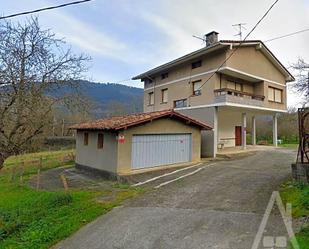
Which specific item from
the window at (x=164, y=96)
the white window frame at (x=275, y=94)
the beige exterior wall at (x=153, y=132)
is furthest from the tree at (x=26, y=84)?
the white window frame at (x=275, y=94)

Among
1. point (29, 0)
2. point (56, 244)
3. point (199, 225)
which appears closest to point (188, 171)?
point (199, 225)

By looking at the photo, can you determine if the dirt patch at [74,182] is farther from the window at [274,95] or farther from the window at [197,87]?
the window at [274,95]

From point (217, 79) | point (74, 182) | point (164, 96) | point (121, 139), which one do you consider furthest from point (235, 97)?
point (74, 182)

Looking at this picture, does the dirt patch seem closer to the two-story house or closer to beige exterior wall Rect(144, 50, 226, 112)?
the two-story house

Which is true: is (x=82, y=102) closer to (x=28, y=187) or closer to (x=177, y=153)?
(x=28, y=187)

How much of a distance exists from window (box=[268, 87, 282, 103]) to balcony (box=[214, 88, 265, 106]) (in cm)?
253

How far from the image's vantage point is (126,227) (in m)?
7.08

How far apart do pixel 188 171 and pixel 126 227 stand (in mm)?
7877

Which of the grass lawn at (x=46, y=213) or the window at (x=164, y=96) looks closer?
the grass lawn at (x=46, y=213)

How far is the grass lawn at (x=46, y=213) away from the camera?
7.31 meters

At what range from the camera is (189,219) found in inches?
286

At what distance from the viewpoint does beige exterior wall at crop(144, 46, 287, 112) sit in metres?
20.1

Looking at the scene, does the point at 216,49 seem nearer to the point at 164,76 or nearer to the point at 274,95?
the point at 164,76

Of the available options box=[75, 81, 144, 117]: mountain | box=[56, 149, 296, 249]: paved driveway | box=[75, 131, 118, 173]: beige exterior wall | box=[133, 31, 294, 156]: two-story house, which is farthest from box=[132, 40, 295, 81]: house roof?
box=[56, 149, 296, 249]: paved driveway
